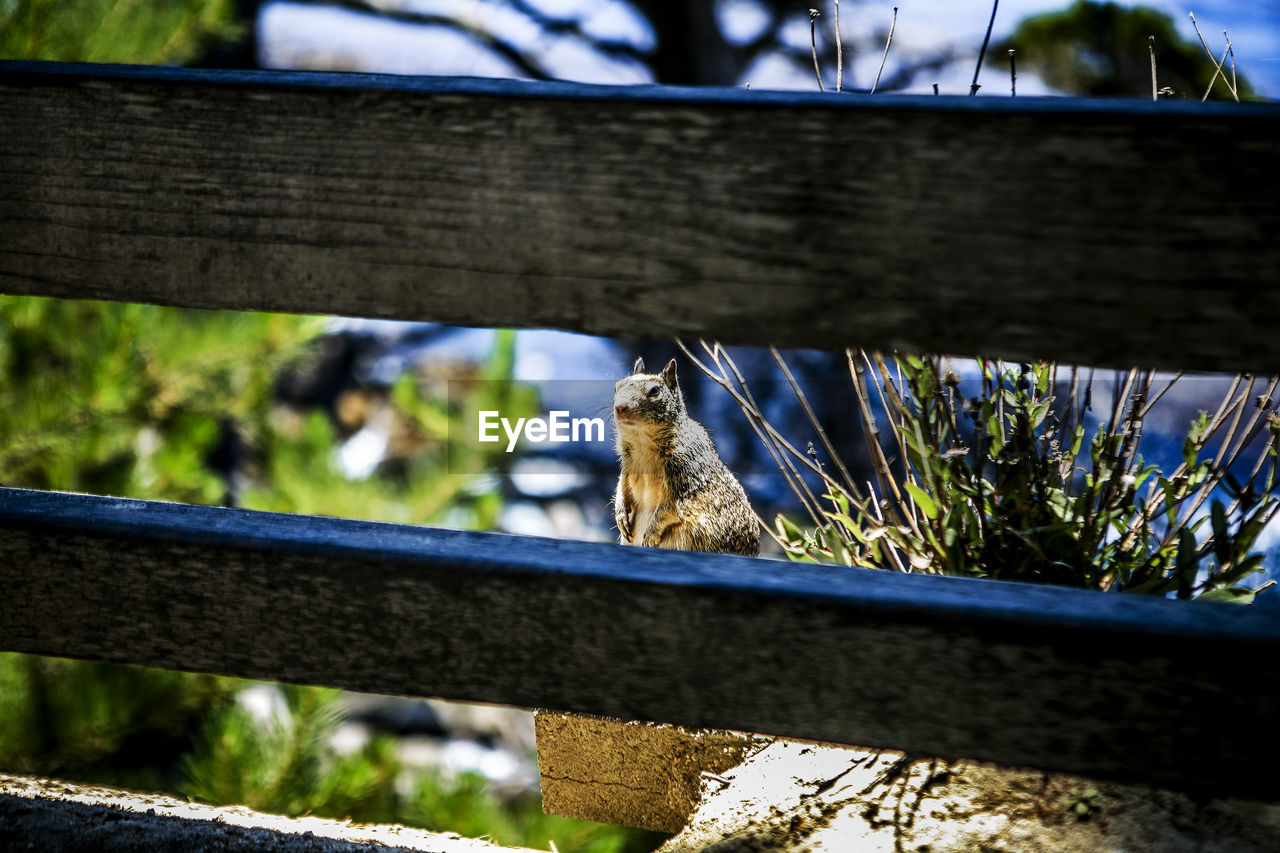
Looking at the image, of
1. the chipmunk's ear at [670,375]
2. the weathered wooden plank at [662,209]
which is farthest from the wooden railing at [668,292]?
the chipmunk's ear at [670,375]

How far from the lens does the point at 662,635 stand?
0.62m

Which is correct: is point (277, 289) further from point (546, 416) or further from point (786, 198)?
point (546, 416)

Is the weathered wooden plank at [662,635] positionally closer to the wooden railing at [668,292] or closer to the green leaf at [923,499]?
the wooden railing at [668,292]

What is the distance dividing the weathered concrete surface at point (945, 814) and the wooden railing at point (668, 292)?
357 millimetres

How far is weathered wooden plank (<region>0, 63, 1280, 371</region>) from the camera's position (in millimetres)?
544

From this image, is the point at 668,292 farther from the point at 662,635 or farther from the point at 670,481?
the point at 670,481

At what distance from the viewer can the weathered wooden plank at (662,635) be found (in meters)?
0.57

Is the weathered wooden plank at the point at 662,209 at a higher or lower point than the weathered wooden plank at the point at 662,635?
higher

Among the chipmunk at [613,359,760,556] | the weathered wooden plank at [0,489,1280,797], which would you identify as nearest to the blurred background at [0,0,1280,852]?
the chipmunk at [613,359,760,556]

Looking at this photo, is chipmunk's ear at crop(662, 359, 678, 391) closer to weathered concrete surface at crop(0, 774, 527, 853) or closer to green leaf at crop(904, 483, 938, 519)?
green leaf at crop(904, 483, 938, 519)

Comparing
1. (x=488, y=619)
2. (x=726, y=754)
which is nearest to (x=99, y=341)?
(x=726, y=754)

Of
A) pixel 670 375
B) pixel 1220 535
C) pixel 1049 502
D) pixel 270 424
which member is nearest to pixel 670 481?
pixel 670 375

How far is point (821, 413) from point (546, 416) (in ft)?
2.97

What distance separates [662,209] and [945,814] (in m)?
0.85
